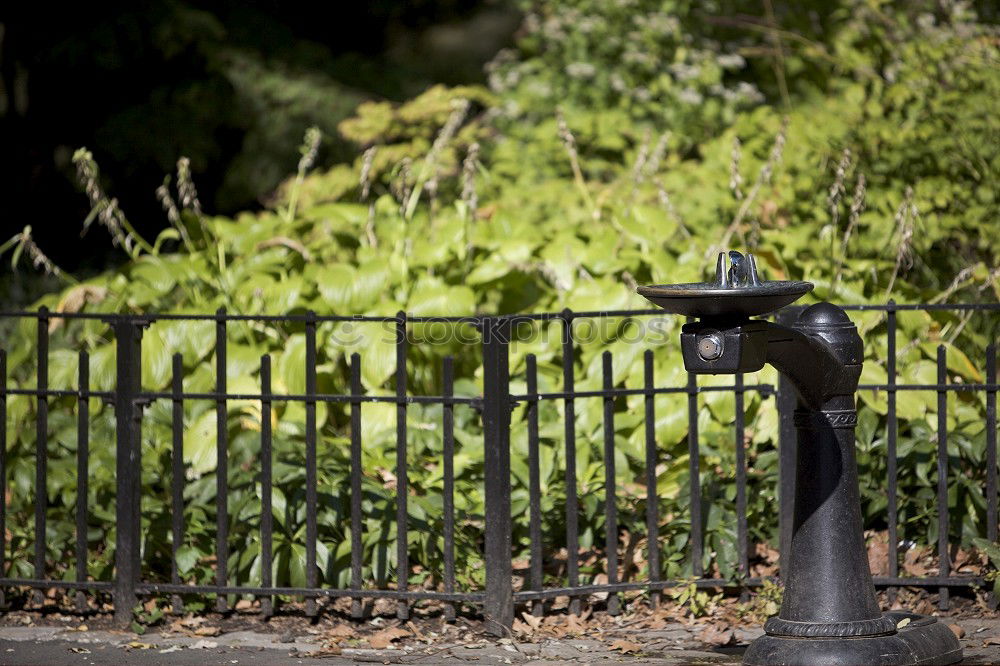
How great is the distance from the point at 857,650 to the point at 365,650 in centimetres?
152

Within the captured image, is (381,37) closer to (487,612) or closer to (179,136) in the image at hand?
(179,136)

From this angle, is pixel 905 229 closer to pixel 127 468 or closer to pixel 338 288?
pixel 338 288

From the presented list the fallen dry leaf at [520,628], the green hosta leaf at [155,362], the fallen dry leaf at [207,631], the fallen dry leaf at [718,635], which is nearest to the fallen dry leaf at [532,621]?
the fallen dry leaf at [520,628]

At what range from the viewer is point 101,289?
610 centimetres

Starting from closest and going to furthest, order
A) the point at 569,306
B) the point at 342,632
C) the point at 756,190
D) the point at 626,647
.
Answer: the point at 626,647
the point at 342,632
the point at 569,306
the point at 756,190

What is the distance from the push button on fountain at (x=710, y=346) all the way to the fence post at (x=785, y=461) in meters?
1.21

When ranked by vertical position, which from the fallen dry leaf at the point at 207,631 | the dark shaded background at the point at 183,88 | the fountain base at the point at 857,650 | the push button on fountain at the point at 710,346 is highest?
the dark shaded background at the point at 183,88

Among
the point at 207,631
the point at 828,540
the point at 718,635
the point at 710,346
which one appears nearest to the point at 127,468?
the point at 207,631

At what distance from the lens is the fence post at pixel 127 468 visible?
4.23 m

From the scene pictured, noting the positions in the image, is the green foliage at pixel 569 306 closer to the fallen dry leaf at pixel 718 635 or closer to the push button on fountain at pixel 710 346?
the fallen dry leaf at pixel 718 635

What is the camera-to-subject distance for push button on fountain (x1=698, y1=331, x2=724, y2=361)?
3035 mm

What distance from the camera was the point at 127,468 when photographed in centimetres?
424

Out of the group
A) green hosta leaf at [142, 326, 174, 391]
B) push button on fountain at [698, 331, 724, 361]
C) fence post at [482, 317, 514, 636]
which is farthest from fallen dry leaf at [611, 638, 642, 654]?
green hosta leaf at [142, 326, 174, 391]

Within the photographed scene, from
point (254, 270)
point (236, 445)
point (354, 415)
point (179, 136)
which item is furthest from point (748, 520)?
point (179, 136)
